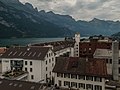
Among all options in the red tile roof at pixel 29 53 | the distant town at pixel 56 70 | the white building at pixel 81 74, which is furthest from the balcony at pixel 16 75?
the white building at pixel 81 74

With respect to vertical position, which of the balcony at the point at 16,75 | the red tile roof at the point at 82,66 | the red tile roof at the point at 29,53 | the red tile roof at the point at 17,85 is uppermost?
the red tile roof at the point at 29,53

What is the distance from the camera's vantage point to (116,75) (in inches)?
2692

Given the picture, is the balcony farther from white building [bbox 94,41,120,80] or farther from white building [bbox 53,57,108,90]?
white building [bbox 94,41,120,80]

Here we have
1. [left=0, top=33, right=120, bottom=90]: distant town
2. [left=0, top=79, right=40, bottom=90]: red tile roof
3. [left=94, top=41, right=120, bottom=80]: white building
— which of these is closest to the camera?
[left=0, top=79, right=40, bottom=90]: red tile roof

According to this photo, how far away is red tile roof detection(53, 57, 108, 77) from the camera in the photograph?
5513 centimetres

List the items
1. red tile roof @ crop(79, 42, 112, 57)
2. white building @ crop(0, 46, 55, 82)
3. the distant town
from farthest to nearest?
red tile roof @ crop(79, 42, 112, 57), white building @ crop(0, 46, 55, 82), the distant town

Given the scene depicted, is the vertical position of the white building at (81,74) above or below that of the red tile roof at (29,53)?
below

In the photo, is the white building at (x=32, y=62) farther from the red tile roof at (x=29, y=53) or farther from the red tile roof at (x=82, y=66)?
the red tile roof at (x=82, y=66)

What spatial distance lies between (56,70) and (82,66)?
7.23 meters

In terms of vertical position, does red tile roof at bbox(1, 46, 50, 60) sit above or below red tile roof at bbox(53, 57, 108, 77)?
above

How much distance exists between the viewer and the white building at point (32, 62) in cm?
7014

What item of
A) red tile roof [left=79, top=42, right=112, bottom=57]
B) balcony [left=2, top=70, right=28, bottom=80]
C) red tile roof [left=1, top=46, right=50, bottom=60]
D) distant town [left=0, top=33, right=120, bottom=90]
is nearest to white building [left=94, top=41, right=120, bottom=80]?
distant town [left=0, top=33, right=120, bottom=90]

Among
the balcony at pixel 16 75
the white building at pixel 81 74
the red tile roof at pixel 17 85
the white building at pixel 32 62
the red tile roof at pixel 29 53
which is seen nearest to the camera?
the red tile roof at pixel 17 85

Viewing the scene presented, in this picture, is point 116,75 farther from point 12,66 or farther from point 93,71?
point 12,66
